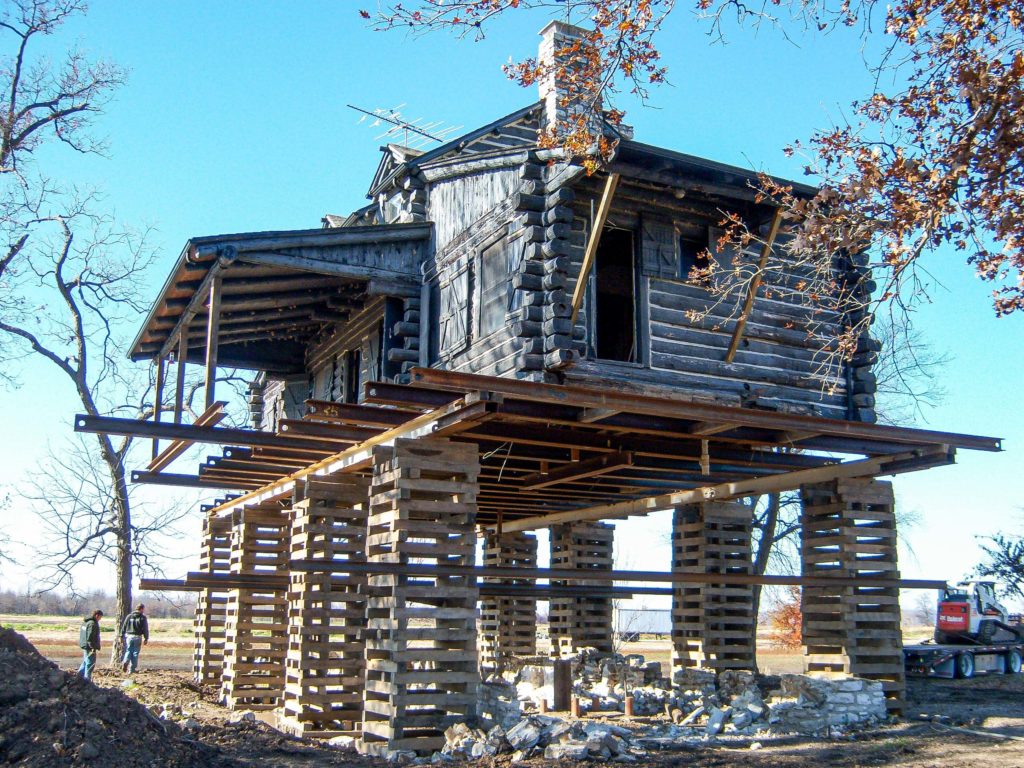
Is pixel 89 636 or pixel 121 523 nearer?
pixel 89 636

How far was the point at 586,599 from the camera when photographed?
20750 mm

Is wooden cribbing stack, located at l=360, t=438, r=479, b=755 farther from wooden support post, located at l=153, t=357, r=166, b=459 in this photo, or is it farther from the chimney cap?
the chimney cap

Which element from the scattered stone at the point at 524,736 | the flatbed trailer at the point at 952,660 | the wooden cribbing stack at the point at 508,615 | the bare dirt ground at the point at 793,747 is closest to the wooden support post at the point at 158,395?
the bare dirt ground at the point at 793,747

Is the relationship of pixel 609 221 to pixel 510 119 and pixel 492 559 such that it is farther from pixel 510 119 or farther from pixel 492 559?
pixel 492 559

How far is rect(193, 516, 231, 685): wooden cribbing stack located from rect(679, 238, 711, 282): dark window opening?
11.6 meters

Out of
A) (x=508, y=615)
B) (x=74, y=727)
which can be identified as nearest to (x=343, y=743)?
(x=74, y=727)

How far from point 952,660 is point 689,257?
17.7m

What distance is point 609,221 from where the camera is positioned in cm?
1323

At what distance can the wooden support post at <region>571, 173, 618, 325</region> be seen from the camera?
11844mm

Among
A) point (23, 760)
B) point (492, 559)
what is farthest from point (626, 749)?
point (492, 559)

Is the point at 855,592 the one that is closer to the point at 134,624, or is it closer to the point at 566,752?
the point at 566,752

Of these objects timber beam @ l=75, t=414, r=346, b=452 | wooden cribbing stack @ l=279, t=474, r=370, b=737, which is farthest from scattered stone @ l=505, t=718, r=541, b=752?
timber beam @ l=75, t=414, r=346, b=452

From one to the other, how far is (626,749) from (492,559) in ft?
41.5

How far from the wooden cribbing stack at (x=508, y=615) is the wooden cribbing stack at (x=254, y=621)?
6116 mm
